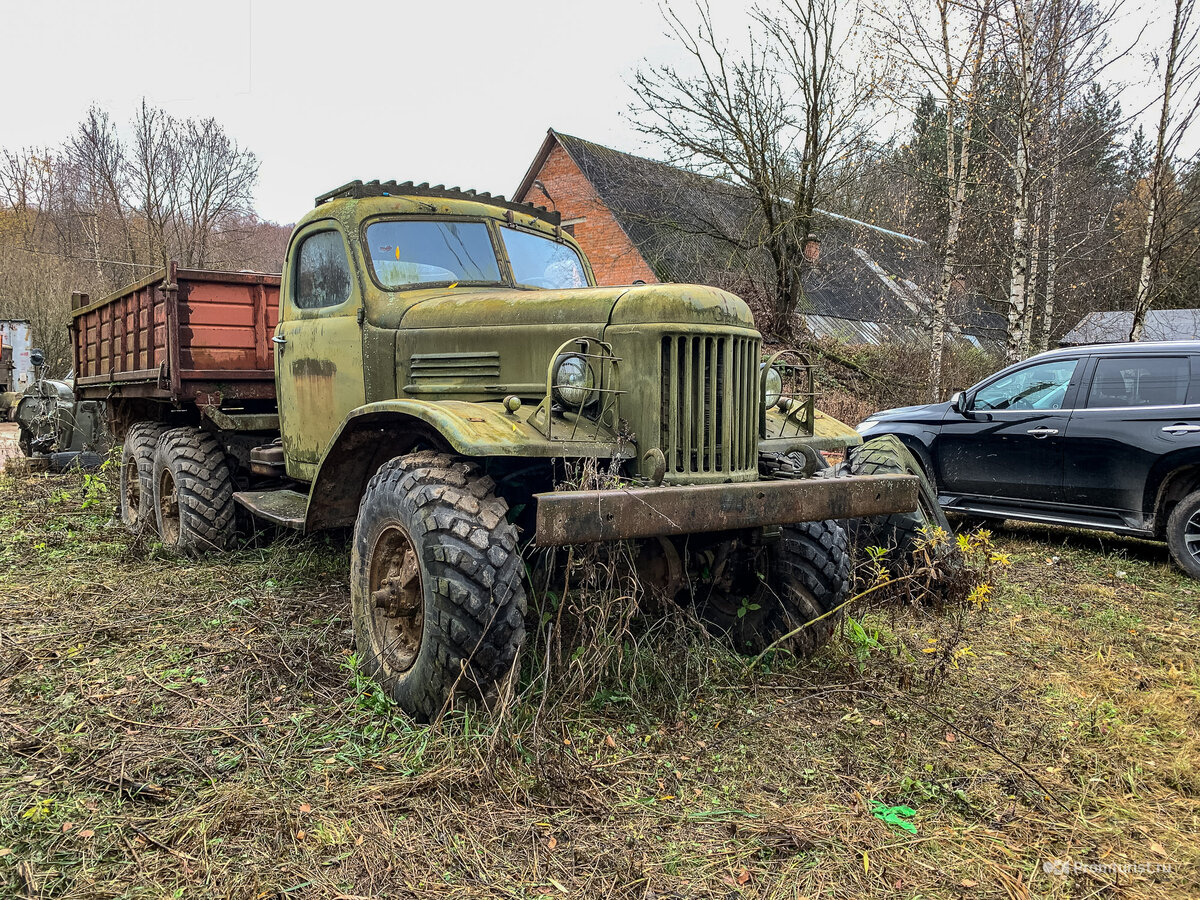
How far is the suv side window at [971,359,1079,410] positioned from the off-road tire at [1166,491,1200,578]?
1.14 m

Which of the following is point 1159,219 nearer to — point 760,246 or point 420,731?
point 760,246

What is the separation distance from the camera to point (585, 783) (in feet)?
9.49

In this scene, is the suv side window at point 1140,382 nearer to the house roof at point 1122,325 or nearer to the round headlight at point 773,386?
the round headlight at point 773,386

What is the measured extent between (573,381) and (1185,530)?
16.4 feet

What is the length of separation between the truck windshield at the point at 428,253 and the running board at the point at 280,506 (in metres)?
1.34

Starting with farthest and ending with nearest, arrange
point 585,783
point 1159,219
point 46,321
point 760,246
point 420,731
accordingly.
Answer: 1. point 46,321
2. point 760,246
3. point 1159,219
4. point 420,731
5. point 585,783

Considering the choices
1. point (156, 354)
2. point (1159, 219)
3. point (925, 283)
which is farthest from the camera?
point (925, 283)

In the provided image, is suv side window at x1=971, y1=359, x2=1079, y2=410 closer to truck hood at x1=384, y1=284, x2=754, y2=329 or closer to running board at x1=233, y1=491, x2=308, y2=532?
truck hood at x1=384, y1=284, x2=754, y2=329

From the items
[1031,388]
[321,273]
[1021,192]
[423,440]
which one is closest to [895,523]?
[1031,388]

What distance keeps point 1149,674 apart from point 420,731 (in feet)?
11.3

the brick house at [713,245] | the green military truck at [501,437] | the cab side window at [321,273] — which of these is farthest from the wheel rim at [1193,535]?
the brick house at [713,245]

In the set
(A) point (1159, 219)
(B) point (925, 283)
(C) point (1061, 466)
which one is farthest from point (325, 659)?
(B) point (925, 283)

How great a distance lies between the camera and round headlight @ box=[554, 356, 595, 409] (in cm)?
354

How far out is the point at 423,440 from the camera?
4.22m
